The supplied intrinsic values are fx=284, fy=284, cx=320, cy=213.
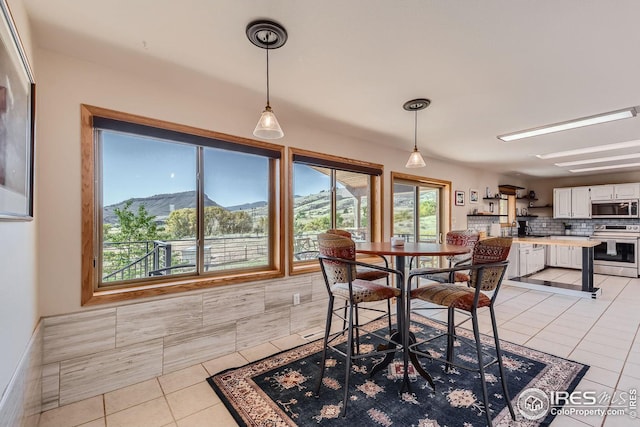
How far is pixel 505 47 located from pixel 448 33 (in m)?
0.45

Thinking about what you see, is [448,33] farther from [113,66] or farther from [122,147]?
[122,147]

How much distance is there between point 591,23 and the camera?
160 centimetres

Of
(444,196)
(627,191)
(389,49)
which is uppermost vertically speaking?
(389,49)

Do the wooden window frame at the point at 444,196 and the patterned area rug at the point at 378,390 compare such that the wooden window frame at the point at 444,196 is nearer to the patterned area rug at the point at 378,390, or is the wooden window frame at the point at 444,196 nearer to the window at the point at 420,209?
the window at the point at 420,209

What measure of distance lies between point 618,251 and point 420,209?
15.8ft

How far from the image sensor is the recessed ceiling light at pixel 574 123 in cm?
289

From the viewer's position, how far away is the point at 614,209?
6426mm

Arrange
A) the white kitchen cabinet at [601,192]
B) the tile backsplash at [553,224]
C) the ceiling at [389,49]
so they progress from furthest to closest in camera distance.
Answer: the white kitchen cabinet at [601,192] → the tile backsplash at [553,224] → the ceiling at [389,49]

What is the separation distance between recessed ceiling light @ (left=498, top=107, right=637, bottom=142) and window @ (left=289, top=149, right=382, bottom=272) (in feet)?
5.84

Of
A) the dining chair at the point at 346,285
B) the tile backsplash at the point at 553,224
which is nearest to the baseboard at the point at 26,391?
the dining chair at the point at 346,285

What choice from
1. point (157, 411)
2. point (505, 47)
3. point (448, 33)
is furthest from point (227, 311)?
point (505, 47)

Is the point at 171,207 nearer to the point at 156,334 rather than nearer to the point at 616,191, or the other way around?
the point at 156,334

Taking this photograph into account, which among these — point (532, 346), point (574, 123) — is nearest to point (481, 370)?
point (532, 346)

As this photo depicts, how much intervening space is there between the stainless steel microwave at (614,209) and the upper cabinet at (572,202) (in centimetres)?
12
